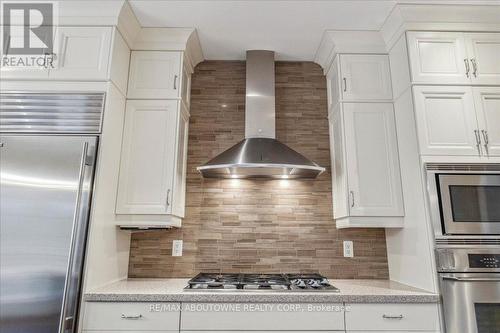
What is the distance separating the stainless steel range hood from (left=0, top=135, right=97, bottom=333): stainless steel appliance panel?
2.68 feet

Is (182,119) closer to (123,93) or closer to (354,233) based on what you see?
(123,93)

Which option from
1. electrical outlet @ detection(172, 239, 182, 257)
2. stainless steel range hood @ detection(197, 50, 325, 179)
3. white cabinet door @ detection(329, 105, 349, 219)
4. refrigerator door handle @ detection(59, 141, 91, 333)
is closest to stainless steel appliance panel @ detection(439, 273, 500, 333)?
white cabinet door @ detection(329, 105, 349, 219)

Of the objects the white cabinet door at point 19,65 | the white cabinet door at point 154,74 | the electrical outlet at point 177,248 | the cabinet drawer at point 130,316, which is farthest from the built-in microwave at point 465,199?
the white cabinet door at point 19,65

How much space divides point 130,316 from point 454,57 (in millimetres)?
2687

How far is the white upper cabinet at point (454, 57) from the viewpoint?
202 cm

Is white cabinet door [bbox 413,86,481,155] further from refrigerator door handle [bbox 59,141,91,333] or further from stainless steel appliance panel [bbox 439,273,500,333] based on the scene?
refrigerator door handle [bbox 59,141,91,333]

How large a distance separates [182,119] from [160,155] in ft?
1.26

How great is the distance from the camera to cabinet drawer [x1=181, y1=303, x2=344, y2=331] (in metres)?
1.68

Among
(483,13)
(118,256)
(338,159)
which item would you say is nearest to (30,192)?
(118,256)

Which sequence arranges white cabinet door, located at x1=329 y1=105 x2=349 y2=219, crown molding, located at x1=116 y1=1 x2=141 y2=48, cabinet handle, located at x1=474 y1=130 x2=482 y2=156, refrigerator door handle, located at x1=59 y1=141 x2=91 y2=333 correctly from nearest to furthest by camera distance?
refrigerator door handle, located at x1=59 y1=141 x2=91 y2=333 < cabinet handle, located at x1=474 y1=130 x2=482 y2=156 < crown molding, located at x1=116 y1=1 x2=141 y2=48 < white cabinet door, located at x1=329 y1=105 x2=349 y2=219

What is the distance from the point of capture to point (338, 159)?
2.37 metres

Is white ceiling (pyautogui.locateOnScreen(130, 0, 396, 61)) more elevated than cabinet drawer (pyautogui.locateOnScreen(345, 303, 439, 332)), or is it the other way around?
white ceiling (pyautogui.locateOnScreen(130, 0, 396, 61))

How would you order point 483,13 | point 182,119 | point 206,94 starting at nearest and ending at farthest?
1. point 483,13
2. point 182,119
3. point 206,94

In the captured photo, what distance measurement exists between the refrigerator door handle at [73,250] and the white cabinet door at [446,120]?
2.13 m
